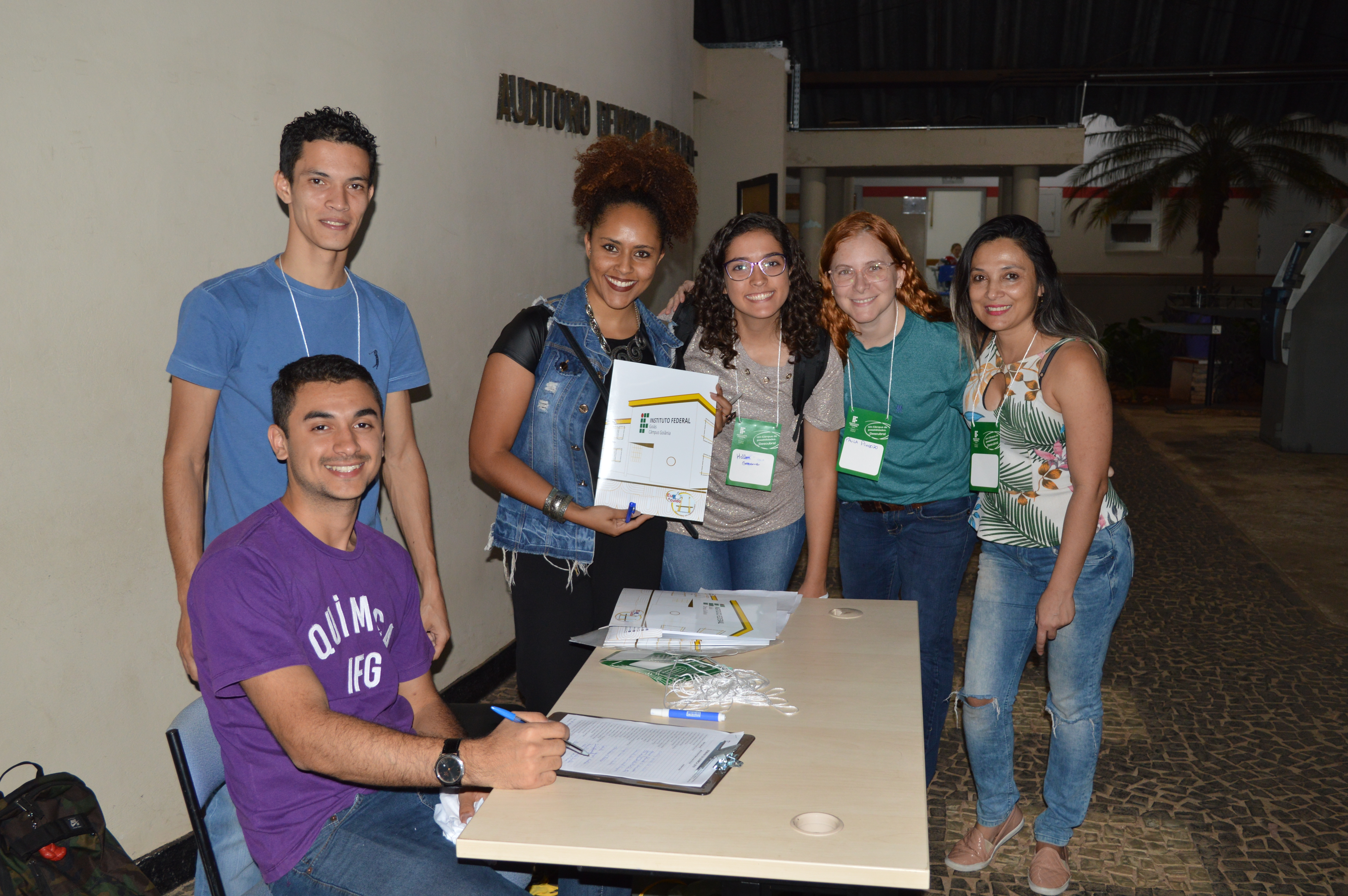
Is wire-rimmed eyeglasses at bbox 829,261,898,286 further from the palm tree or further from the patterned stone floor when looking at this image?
the palm tree

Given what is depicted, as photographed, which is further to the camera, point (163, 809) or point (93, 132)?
point (163, 809)

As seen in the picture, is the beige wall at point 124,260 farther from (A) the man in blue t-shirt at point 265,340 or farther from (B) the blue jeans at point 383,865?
(B) the blue jeans at point 383,865

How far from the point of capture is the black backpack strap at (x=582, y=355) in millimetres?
2443

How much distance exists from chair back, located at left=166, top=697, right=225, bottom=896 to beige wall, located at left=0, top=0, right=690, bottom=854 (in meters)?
0.78

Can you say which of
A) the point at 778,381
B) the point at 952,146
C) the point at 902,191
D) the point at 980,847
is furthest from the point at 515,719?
the point at 902,191

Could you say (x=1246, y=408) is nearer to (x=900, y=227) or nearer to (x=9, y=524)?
(x=900, y=227)

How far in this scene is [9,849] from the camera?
178 cm

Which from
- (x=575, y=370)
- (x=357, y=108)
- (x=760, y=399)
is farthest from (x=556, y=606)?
(x=357, y=108)

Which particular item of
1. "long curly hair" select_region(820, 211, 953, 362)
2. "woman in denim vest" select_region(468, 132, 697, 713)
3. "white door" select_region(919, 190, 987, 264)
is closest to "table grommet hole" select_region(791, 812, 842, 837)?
"woman in denim vest" select_region(468, 132, 697, 713)

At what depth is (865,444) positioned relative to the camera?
2.74 meters

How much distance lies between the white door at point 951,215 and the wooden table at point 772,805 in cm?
2195

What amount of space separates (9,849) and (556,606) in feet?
3.88

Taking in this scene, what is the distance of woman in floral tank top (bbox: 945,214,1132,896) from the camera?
242cm

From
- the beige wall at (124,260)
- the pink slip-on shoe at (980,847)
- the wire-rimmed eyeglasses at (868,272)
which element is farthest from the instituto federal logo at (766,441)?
the beige wall at (124,260)
